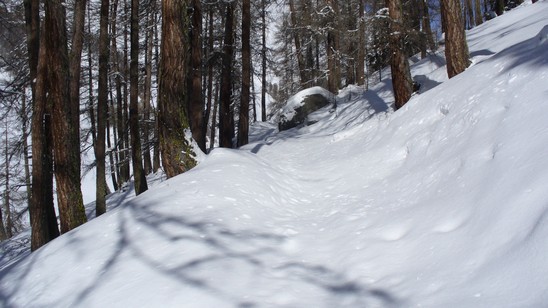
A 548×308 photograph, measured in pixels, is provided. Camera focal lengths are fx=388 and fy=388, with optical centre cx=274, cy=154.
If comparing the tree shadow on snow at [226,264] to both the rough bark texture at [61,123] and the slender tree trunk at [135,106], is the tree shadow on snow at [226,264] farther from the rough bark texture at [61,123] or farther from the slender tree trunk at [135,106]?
the slender tree trunk at [135,106]

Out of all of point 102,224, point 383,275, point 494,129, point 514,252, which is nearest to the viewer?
point 514,252

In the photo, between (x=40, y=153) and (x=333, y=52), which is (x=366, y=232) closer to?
(x=40, y=153)

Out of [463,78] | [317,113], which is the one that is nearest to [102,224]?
[463,78]

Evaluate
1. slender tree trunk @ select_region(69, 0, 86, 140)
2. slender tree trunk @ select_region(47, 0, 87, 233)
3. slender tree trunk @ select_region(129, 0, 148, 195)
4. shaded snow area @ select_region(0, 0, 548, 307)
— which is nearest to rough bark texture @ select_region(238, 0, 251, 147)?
slender tree trunk @ select_region(129, 0, 148, 195)

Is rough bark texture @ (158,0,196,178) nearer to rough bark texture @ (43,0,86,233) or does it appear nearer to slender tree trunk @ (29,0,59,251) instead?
rough bark texture @ (43,0,86,233)

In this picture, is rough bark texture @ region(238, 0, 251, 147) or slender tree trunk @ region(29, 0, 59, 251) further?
rough bark texture @ region(238, 0, 251, 147)

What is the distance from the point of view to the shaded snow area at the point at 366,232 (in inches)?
98.5

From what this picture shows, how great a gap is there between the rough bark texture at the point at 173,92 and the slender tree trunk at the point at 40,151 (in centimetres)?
224

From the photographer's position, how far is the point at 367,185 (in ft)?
17.8

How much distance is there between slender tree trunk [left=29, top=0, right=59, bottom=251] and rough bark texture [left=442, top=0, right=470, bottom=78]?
7.57 meters

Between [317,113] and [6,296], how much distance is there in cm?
1465

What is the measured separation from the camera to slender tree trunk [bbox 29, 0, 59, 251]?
7426 mm

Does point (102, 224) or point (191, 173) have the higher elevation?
point (191, 173)

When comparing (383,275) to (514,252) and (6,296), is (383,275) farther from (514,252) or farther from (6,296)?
(6,296)
